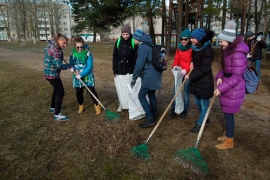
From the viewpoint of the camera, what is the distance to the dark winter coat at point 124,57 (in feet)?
13.2

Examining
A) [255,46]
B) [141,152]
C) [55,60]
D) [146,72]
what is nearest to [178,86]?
[146,72]

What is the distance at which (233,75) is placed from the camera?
8.96 ft

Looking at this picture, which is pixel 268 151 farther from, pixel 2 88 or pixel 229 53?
pixel 2 88

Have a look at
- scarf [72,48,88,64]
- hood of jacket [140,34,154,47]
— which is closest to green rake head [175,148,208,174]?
hood of jacket [140,34,154,47]

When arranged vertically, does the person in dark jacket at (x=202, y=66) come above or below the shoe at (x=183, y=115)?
above

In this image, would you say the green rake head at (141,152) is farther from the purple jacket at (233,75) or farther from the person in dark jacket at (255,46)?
the person in dark jacket at (255,46)

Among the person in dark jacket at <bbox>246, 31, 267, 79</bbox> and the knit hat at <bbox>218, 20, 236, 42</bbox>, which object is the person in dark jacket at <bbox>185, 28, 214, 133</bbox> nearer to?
the knit hat at <bbox>218, 20, 236, 42</bbox>

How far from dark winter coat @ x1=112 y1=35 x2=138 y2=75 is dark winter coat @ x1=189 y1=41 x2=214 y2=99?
4.01 ft

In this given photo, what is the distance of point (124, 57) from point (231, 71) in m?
1.97

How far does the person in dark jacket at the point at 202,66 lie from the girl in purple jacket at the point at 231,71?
27 cm

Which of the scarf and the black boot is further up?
the scarf

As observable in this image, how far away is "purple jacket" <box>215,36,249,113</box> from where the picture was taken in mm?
2643

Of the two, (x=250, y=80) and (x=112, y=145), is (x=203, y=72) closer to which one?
(x=250, y=80)

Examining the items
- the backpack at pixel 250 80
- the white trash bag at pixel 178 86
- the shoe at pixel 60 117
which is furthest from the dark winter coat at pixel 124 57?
the backpack at pixel 250 80
